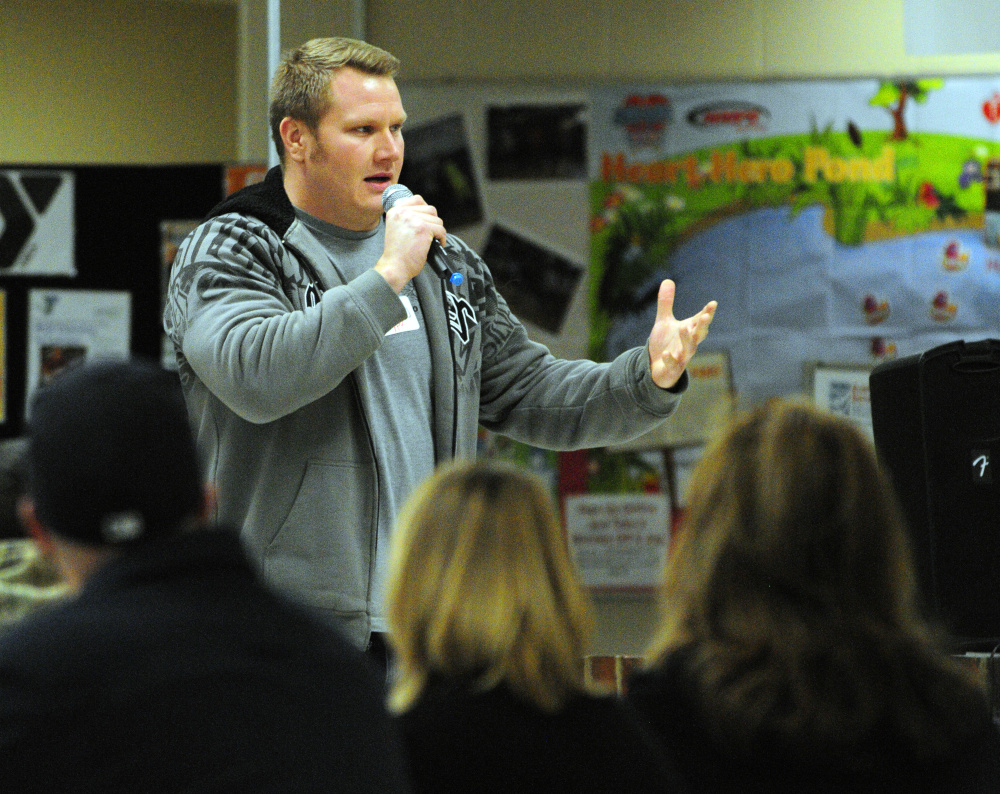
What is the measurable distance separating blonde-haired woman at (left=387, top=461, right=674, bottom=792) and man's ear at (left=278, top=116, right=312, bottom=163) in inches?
42.1

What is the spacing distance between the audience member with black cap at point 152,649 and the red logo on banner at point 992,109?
138 inches

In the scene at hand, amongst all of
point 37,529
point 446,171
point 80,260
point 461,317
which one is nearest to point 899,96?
point 446,171

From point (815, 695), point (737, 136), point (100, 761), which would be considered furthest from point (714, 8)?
point (100, 761)

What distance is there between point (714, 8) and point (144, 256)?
6.81 feet

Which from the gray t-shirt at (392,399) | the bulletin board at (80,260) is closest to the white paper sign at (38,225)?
the bulletin board at (80,260)

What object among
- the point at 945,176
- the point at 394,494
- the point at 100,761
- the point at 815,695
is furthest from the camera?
the point at 945,176

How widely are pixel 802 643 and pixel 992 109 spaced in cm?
330

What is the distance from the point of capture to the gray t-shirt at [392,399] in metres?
1.89

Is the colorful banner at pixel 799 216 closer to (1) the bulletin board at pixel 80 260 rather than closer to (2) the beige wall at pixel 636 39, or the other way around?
(2) the beige wall at pixel 636 39

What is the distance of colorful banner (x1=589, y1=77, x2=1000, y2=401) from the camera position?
3908mm

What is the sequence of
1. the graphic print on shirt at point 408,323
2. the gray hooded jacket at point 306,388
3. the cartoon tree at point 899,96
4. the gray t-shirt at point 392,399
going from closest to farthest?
the gray hooded jacket at point 306,388
the gray t-shirt at point 392,399
the graphic print on shirt at point 408,323
the cartoon tree at point 899,96

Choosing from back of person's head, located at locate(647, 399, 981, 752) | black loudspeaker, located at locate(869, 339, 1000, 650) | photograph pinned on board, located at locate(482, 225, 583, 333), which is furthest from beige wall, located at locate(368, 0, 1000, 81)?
back of person's head, located at locate(647, 399, 981, 752)

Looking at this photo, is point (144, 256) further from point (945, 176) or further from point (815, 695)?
point (815, 695)

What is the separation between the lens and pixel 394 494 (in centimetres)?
192
